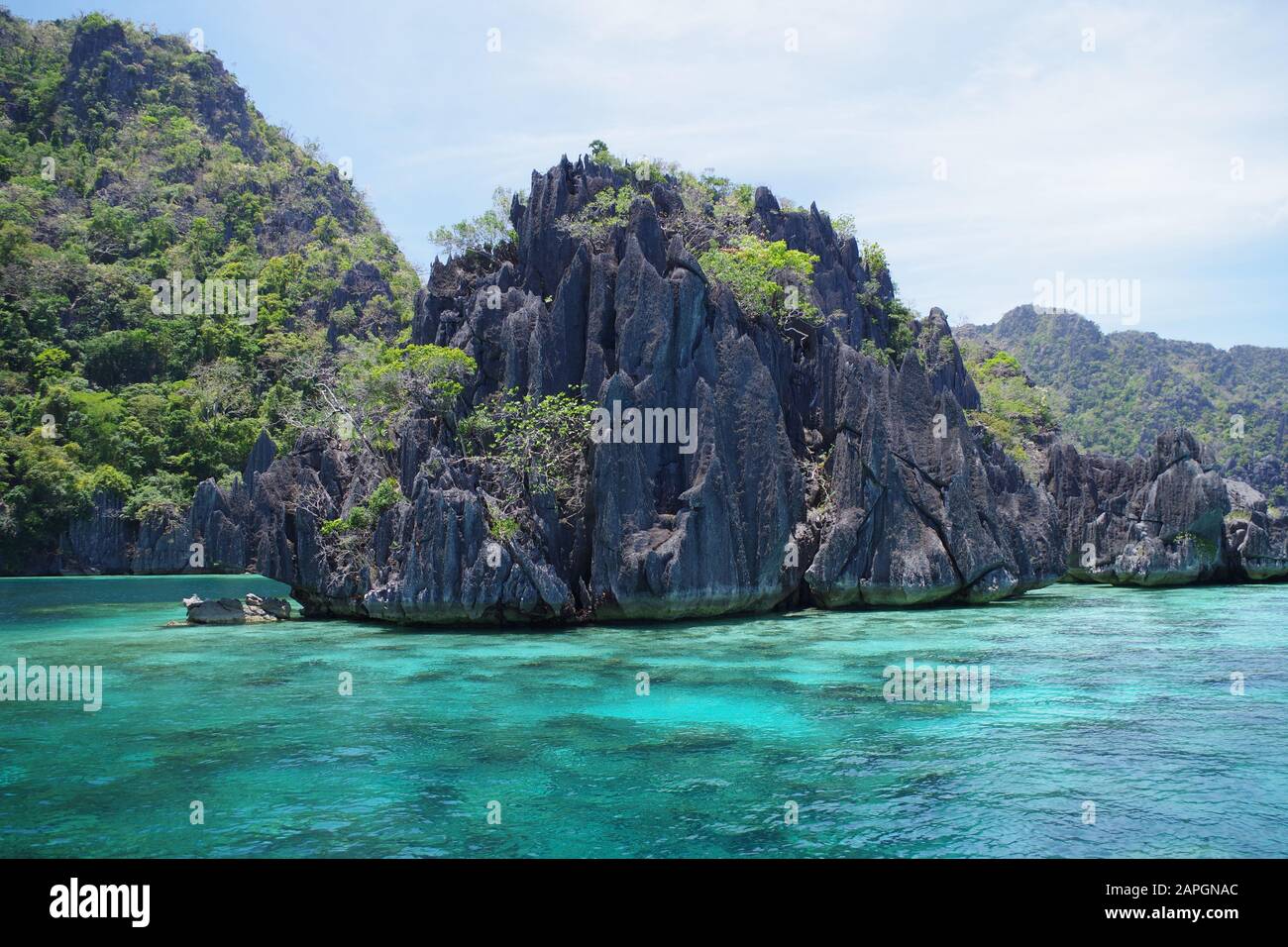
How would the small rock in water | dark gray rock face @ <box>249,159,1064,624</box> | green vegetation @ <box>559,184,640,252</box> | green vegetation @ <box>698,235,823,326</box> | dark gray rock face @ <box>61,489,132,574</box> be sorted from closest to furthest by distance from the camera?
dark gray rock face @ <box>249,159,1064,624</box>, the small rock in water, green vegetation @ <box>559,184,640,252</box>, green vegetation @ <box>698,235,823,326</box>, dark gray rock face @ <box>61,489,132,574</box>

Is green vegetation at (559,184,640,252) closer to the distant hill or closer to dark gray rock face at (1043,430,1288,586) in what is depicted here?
dark gray rock face at (1043,430,1288,586)

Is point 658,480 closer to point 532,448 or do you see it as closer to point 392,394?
point 532,448

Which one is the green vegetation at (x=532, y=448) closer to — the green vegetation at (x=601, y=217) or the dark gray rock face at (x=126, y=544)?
the green vegetation at (x=601, y=217)

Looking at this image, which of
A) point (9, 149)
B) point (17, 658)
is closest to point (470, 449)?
point (17, 658)

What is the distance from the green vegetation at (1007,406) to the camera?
5800 centimetres

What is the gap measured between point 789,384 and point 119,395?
50.4 meters

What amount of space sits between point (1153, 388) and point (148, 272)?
342 ft

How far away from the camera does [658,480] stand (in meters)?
27.1

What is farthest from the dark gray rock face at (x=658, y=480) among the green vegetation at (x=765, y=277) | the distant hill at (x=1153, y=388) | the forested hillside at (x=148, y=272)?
the distant hill at (x=1153, y=388)

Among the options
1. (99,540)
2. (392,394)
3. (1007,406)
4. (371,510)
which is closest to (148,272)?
(99,540)

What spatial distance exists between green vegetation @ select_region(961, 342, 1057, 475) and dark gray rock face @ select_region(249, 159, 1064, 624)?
2334 centimetres

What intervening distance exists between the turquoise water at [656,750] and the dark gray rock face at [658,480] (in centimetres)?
260

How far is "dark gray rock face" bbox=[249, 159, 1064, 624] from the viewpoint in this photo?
83.0ft

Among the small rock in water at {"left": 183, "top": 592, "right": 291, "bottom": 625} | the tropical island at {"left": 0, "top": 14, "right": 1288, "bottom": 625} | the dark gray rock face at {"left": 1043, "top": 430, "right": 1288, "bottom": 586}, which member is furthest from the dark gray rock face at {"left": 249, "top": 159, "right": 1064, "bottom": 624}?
the dark gray rock face at {"left": 1043, "top": 430, "right": 1288, "bottom": 586}
